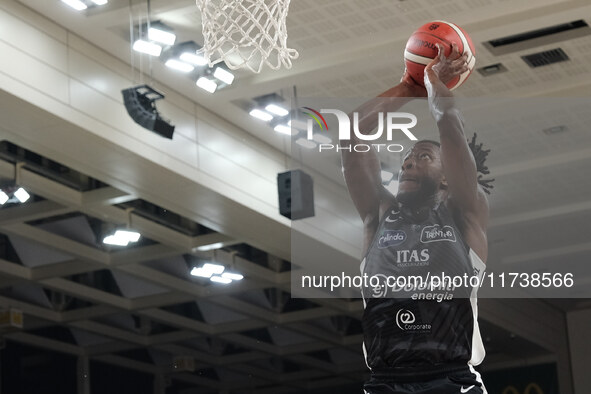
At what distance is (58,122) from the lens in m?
8.55

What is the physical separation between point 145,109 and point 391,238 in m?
4.74

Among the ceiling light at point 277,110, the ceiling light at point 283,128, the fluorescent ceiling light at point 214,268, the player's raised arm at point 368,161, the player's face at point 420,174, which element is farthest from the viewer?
the fluorescent ceiling light at point 214,268

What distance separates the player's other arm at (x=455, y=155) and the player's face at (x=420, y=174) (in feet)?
Result: 0.21

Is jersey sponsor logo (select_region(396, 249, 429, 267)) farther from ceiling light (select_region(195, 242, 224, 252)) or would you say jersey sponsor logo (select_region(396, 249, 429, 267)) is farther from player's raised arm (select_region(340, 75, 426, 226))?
ceiling light (select_region(195, 242, 224, 252))

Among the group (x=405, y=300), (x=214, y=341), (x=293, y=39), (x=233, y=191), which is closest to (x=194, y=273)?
(x=233, y=191)

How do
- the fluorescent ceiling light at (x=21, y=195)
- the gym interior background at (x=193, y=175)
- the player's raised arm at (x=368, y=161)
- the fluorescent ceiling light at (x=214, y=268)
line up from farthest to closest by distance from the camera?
the fluorescent ceiling light at (x=214, y=268), the fluorescent ceiling light at (x=21, y=195), the gym interior background at (x=193, y=175), the player's raised arm at (x=368, y=161)

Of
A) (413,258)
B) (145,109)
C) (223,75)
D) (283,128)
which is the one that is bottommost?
(413,258)

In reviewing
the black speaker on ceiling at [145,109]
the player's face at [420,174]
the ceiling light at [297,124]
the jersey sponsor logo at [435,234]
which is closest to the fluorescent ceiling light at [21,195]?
the black speaker on ceiling at [145,109]

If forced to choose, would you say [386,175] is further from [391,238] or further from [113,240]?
[113,240]

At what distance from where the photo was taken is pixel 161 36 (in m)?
8.65

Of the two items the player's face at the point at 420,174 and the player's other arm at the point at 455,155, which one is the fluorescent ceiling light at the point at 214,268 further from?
the player's other arm at the point at 455,155

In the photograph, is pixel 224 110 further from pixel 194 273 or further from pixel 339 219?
pixel 194 273

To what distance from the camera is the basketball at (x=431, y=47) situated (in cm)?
462

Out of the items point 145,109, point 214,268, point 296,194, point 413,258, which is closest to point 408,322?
point 413,258
